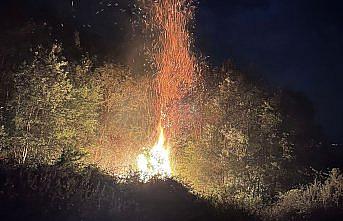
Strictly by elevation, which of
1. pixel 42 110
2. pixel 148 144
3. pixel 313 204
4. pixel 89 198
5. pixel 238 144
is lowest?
pixel 89 198

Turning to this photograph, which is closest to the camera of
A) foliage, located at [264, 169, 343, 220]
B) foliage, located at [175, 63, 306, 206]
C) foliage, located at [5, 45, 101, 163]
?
foliage, located at [264, 169, 343, 220]

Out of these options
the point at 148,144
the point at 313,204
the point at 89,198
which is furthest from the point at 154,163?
the point at 148,144

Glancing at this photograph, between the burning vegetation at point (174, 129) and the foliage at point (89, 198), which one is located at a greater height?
the burning vegetation at point (174, 129)

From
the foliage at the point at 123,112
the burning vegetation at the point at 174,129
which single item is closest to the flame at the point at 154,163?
the burning vegetation at the point at 174,129

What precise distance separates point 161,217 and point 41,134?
12.8 m

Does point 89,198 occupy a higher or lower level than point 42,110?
lower

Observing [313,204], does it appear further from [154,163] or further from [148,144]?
[148,144]

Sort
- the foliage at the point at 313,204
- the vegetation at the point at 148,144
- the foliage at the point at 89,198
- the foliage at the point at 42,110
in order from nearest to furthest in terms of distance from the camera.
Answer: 1. the foliage at the point at 89,198
2. the vegetation at the point at 148,144
3. the foliage at the point at 313,204
4. the foliage at the point at 42,110

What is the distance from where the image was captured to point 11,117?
22609mm

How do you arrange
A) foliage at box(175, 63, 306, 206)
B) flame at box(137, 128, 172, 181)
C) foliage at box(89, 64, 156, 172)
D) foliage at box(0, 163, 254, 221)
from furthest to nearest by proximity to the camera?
foliage at box(89, 64, 156, 172), foliage at box(175, 63, 306, 206), flame at box(137, 128, 172, 181), foliage at box(0, 163, 254, 221)

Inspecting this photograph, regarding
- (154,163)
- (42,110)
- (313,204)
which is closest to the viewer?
(313,204)

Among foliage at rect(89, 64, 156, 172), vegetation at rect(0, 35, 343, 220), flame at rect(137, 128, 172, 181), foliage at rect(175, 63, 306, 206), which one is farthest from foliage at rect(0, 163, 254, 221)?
foliage at rect(89, 64, 156, 172)

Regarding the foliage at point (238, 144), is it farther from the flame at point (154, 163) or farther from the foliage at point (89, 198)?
the foliage at point (89, 198)

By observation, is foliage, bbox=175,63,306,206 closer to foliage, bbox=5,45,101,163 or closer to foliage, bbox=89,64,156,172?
foliage, bbox=89,64,156,172
